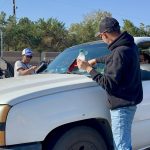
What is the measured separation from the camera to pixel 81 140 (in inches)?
170

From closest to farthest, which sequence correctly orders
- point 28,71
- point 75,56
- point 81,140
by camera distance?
1. point 81,140
2. point 75,56
3. point 28,71

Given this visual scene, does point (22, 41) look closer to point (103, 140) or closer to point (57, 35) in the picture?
point (57, 35)

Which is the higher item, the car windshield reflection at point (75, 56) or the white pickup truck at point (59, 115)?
the car windshield reflection at point (75, 56)

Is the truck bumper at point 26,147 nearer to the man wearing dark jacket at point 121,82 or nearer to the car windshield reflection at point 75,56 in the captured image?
the man wearing dark jacket at point 121,82

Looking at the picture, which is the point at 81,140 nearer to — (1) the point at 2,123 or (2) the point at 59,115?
(2) the point at 59,115

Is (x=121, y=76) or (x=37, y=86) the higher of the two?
(x=121, y=76)

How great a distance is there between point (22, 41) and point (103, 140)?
132 feet

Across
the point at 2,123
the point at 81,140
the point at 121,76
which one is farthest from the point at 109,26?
the point at 2,123

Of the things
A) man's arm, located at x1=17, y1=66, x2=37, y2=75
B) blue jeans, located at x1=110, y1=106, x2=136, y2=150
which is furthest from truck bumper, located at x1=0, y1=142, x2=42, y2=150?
man's arm, located at x1=17, y1=66, x2=37, y2=75

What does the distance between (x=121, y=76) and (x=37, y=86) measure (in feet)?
2.87

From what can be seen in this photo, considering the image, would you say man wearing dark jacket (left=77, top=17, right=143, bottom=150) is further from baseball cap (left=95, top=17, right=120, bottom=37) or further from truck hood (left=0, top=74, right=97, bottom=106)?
truck hood (left=0, top=74, right=97, bottom=106)

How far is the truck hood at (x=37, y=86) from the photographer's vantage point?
4.06 meters

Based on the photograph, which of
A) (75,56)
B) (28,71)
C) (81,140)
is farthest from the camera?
(28,71)

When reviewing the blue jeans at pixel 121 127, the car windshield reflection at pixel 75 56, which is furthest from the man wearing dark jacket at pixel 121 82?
the car windshield reflection at pixel 75 56
